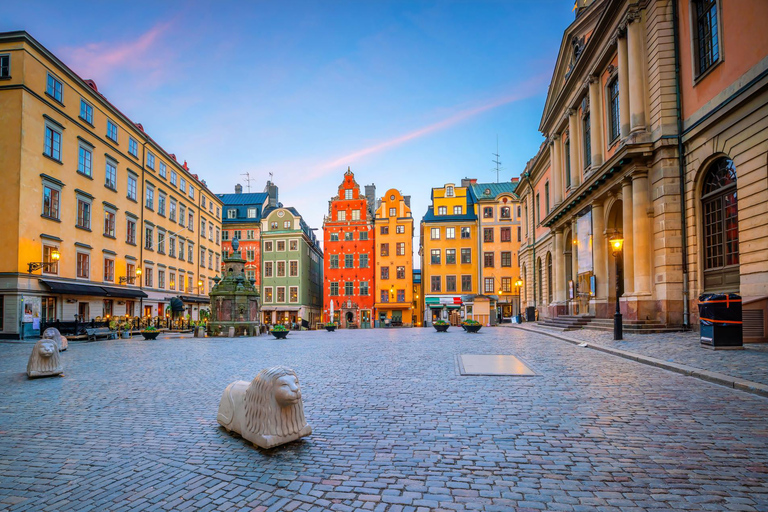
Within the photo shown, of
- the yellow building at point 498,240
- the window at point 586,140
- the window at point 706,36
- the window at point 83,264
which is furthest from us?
the yellow building at point 498,240

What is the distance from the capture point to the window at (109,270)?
33188 millimetres

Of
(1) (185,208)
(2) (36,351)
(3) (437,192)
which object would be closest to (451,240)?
(3) (437,192)

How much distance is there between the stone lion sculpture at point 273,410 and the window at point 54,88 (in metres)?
30.4

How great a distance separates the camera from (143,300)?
38.4m

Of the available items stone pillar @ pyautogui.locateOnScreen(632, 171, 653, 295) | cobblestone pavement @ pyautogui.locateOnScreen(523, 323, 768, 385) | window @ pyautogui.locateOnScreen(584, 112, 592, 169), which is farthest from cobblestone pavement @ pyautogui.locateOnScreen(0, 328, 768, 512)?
window @ pyautogui.locateOnScreen(584, 112, 592, 169)

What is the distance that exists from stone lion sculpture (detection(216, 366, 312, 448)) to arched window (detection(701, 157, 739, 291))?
51.2 feet

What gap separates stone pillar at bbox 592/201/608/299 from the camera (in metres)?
24.1

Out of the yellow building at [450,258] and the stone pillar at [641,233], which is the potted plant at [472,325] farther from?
the yellow building at [450,258]

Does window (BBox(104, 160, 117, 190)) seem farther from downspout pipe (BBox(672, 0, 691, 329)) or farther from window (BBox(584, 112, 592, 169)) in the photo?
downspout pipe (BBox(672, 0, 691, 329))

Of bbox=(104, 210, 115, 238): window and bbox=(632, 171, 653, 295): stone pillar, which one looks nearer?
bbox=(632, 171, 653, 295): stone pillar

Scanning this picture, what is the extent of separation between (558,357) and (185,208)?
151 ft

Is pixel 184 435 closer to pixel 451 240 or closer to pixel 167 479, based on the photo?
pixel 167 479

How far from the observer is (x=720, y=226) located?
16.0 metres

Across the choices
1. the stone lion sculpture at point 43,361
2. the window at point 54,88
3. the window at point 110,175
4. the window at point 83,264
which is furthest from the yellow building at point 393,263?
the stone lion sculpture at point 43,361
